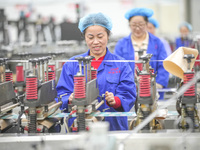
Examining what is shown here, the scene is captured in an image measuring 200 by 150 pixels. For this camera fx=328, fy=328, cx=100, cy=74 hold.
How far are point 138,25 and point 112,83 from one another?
53.6 inches

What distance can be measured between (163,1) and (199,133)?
38.3 ft

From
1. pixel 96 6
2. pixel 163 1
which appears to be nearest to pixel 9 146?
pixel 96 6

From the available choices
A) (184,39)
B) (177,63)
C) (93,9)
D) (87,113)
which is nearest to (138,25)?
(177,63)

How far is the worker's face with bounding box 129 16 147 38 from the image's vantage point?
3.20 meters

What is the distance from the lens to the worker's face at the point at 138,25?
3.20 meters

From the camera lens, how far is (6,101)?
1807 mm

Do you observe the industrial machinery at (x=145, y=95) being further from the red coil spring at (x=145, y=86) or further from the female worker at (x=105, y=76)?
the female worker at (x=105, y=76)

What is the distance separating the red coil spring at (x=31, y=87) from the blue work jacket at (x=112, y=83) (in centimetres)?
37

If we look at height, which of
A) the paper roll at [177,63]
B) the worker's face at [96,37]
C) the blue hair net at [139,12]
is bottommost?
the paper roll at [177,63]

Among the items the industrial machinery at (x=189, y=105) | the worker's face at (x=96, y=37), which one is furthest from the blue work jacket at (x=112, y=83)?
the industrial machinery at (x=189, y=105)

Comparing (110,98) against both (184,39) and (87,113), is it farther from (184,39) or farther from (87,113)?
(184,39)

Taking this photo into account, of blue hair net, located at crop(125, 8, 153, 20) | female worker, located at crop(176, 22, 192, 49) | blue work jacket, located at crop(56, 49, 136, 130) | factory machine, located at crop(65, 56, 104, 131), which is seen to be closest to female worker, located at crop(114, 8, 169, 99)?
blue hair net, located at crop(125, 8, 153, 20)

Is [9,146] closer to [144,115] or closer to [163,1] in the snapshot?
[144,115]

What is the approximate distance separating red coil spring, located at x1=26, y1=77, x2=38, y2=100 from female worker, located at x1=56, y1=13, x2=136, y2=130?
1.10 ft
